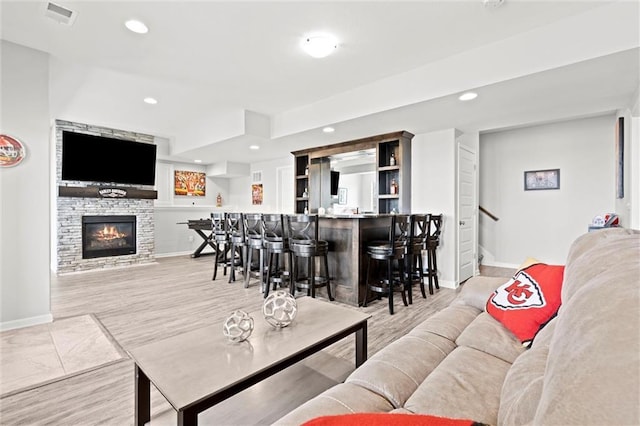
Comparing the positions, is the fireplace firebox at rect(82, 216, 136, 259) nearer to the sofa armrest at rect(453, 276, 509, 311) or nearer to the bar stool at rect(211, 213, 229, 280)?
the bar stool at rect(211, 213, 229, 280)

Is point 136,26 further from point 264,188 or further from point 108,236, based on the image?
point 264,188

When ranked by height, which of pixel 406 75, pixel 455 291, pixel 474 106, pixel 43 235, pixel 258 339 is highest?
pixel 406 75

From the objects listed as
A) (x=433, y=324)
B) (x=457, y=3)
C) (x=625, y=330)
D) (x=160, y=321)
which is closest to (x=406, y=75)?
(x=457, y=3)

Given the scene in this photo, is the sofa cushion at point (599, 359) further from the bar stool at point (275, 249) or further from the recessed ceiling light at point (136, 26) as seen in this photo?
the recessed ceiling light at point (136, 26)

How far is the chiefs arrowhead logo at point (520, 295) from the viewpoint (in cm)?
145

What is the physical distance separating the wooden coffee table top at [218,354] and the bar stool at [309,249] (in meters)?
1.70

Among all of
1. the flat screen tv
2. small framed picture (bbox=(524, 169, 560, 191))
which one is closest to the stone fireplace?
the flat screen tv

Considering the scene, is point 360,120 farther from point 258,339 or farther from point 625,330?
point 625,330

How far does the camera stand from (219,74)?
3.56m

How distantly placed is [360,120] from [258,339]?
3.33 metres

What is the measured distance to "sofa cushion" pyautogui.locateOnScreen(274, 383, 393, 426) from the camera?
0.87 m

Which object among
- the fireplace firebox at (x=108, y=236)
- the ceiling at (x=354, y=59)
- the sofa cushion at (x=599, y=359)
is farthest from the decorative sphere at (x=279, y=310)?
the fireplace firebox at (x=108, y=236)

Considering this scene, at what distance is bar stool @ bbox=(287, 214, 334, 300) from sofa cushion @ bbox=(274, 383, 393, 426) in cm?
248

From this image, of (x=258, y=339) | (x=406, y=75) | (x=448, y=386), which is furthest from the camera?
(x=406, y=75)
